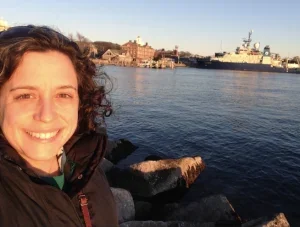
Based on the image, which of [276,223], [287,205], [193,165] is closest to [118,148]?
[193,165]

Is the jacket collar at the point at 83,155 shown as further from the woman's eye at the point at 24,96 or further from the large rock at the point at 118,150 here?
the large rock at the point at 118,150

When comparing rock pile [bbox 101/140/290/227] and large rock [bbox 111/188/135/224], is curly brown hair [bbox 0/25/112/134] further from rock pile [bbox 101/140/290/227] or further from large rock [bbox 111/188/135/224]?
large rock [bbox 111/188/135/224]

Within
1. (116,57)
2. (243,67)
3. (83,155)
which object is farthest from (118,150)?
(116,57)

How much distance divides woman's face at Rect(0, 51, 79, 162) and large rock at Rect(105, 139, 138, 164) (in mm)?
10662

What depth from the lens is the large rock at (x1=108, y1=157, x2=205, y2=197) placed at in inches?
339

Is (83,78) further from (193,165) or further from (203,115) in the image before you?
(203,115)

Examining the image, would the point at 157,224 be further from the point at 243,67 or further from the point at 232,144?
the point at 243,67

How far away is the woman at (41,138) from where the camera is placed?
1.48 metres

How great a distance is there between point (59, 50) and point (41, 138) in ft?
1.94

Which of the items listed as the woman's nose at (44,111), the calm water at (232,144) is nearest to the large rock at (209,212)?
the calm water at (232,144)

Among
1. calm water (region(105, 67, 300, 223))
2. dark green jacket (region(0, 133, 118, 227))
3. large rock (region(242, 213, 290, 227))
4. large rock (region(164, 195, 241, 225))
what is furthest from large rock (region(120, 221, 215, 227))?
dark green jacket (region(0, 133, 118, 227))

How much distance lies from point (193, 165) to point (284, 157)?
5493 millimetres

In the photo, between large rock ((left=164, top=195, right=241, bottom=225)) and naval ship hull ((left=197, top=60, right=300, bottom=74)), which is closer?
large rock ((left=164, top=195, right=241, bottom=225))

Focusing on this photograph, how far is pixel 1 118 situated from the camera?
5.39ft
